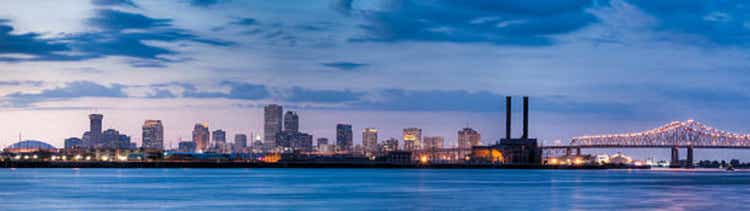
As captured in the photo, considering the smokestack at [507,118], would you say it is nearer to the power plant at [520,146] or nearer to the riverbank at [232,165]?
the power plant at [520,146]

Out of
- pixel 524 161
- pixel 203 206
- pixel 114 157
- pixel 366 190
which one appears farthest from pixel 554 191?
pixel 114 157

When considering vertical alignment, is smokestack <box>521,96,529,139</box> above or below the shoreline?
above

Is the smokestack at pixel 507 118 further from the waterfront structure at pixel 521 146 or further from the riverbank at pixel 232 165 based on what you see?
the riverbank at pixel 232 165

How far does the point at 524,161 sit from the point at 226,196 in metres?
132

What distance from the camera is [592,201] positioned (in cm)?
5009

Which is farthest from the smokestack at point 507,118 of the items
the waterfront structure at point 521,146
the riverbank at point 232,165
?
the riverbank at point 232,165

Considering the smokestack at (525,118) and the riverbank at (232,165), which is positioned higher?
the smokestack at (525,118)

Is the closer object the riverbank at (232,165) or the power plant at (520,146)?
the riverbank at (232,165)

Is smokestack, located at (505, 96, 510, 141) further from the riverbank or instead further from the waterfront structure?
the riverbank

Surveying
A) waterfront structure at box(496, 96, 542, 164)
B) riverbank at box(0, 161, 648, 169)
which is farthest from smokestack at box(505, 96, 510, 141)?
riverbank at box(0, 161, 648, 169)

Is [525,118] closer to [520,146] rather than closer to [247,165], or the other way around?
[520,146]

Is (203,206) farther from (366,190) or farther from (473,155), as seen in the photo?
(473,155)

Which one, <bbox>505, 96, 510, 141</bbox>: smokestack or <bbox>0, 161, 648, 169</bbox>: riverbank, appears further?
<bbox>505, 96, 510, 141</bbox>: smokestack

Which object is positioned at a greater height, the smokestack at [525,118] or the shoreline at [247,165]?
the smokestack at [525,118]
